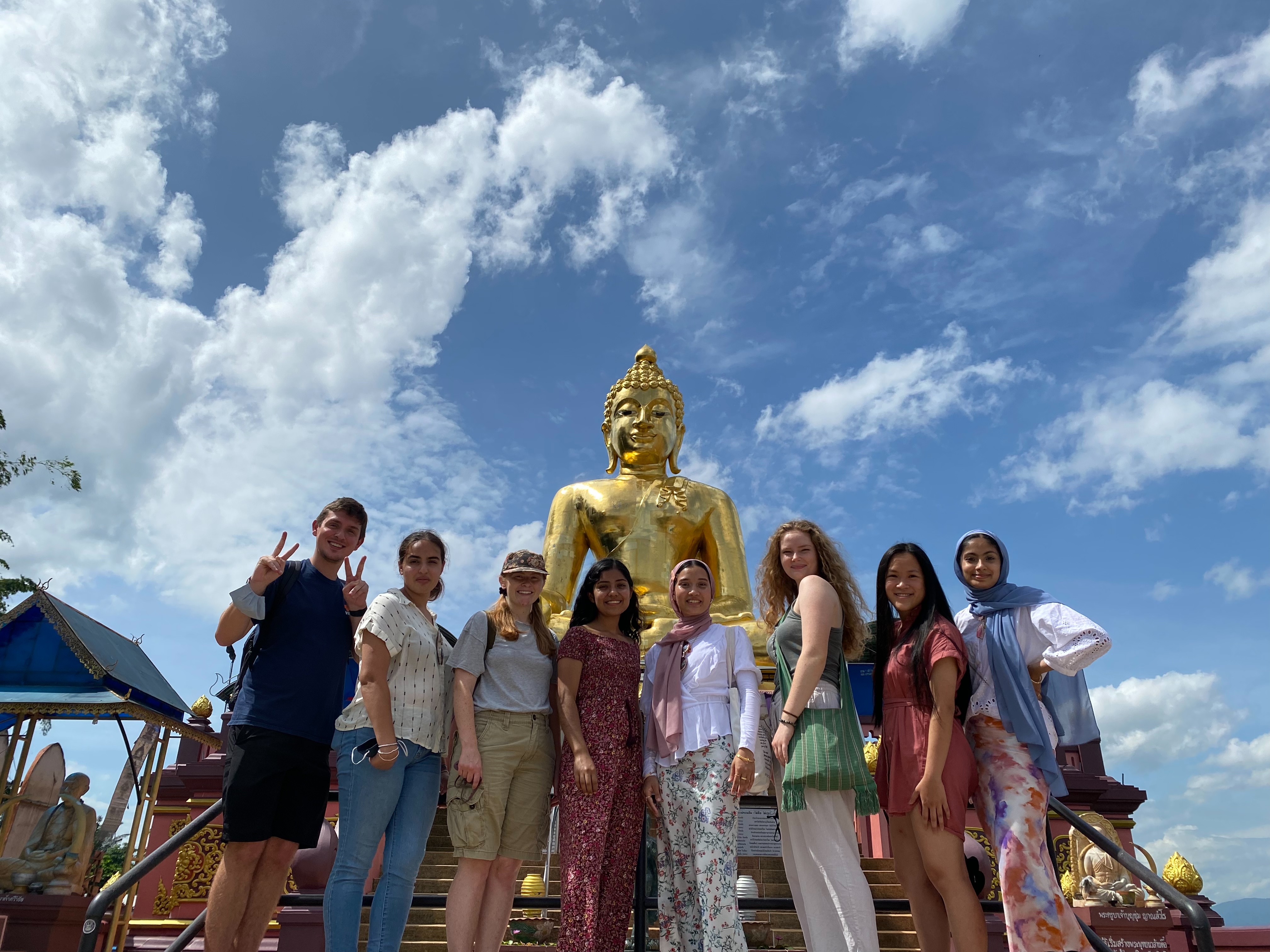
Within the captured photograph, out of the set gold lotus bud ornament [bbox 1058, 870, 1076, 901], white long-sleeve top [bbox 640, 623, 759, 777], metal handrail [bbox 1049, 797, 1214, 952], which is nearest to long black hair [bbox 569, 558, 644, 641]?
white long-sleeve top [bbox 640, 623, 759, 777]

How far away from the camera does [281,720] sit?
353 cm

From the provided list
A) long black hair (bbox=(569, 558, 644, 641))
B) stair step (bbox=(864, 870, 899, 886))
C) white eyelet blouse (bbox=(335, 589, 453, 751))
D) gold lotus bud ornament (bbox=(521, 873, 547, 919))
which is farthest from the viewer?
stair step (bbox=(864, 870, 899, 886))

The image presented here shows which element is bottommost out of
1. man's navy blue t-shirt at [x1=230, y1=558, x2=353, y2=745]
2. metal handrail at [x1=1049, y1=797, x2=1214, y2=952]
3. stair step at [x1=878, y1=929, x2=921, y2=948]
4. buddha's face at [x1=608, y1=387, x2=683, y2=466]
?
stair step at [x1=878, y1=929, x2=921, y2=948]

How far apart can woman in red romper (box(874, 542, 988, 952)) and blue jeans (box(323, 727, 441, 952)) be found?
1772 millimetres

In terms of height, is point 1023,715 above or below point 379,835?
above

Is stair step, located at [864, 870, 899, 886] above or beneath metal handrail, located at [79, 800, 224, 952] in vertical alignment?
above

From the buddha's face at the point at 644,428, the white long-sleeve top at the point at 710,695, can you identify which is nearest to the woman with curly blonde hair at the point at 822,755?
the white long-sleeve top at the point at 710,695

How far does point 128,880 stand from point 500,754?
4.89 ft

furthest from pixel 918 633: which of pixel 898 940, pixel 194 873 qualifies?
pixel 194 873

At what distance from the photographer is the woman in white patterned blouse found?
3.19 m

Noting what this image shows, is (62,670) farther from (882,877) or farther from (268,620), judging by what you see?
(882,877)

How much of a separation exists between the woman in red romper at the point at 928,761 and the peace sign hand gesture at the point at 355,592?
2143 mm

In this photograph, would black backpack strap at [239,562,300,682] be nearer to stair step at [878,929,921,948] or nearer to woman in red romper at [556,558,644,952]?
woman in red romper at [556,558,644,952]

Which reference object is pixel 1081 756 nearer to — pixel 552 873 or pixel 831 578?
pixel 552 873
